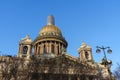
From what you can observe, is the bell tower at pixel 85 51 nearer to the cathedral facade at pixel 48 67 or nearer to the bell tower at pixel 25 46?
the cathedral facade at pixel 48 67

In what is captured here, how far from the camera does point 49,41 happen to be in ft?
164

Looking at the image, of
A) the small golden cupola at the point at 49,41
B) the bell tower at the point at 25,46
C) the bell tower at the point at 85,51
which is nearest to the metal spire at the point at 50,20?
the small golden cupola at the point at 49,41

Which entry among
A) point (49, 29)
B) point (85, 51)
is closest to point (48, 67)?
point (85, 51)

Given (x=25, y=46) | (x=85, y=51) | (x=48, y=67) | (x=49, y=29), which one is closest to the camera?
(x=48, y=67)

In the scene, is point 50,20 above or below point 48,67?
above

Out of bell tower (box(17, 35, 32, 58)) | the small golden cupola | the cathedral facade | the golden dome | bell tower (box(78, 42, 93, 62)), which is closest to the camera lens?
the cathedral facade

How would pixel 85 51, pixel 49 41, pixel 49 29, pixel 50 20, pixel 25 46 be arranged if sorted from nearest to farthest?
pixel 25 46, pixel 85 51, pixel 49 41, pixel 49 29, pixel 50 20

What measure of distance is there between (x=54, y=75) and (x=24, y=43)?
11.9 meters

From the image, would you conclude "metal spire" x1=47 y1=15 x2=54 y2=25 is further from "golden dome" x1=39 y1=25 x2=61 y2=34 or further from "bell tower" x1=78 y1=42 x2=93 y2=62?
"bell tower" x1=78 y1=42 x2=93 y2=62

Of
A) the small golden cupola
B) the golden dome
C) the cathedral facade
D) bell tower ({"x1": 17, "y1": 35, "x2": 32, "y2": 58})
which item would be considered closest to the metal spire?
the golden dome

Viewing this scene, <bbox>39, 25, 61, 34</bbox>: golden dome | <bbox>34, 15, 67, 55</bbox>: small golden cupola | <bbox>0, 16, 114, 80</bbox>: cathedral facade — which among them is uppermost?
<bbox>39, 25, 61, 34</bbox>: golden dome

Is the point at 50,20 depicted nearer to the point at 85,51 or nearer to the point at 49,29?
the point at 49,29

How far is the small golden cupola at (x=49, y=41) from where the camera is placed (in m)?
49.6

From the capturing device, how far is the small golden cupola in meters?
49.6
